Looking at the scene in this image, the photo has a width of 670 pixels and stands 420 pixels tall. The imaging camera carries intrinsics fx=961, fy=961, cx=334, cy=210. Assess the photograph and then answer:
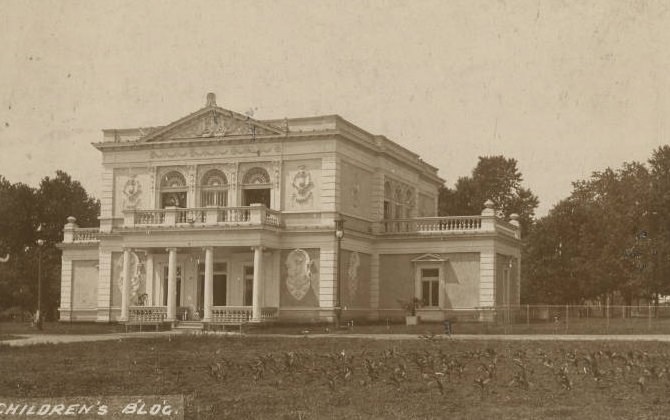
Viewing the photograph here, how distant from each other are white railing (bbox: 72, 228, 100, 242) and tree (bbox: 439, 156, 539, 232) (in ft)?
113

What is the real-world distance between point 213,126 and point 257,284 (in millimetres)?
8861

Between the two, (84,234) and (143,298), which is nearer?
(143,298)

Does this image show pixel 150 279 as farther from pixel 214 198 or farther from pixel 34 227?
pixel 34 227

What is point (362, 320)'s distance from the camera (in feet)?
160

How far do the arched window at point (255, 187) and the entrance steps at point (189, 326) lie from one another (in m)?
6.62

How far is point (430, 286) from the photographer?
48.8m

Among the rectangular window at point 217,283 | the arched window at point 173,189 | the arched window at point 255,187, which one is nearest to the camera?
the arched window at point 255,187

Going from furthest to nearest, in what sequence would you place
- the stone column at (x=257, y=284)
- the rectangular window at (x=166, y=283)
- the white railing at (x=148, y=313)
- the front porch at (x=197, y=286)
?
1. the rectangular window at (x=166, y=283)
2. the white railing at (x=148, y=313)
3. the front porch at (x=197, y=286)
4. the stone column at (x=257, y=284)

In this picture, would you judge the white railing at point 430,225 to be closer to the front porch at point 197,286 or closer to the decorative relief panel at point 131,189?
the front porch at point 197,286

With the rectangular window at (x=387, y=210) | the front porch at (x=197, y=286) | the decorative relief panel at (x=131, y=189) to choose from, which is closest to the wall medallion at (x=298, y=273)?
the front porch at (x=197, y=286)

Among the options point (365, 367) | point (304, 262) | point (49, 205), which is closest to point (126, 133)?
point (304, 262)

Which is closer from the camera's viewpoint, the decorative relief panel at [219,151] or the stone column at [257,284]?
the stone column at [257,284]

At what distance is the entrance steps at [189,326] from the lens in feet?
142

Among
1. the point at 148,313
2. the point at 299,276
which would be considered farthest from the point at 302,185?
the point at 148,313
